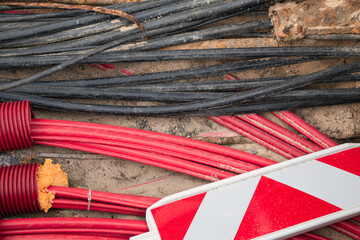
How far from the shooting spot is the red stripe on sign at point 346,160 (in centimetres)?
164

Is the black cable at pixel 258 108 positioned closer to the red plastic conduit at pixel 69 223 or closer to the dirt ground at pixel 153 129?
the dirt ground at pixel 153 129

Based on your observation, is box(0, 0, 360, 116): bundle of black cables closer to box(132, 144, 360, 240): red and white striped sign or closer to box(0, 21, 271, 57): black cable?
box(0, 21, 271, 57): black cable

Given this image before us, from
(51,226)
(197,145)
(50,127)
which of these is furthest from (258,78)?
(51,226)

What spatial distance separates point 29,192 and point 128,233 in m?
0.50

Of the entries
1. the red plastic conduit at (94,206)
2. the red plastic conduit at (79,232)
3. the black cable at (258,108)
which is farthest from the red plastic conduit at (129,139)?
the red plastic conduit at (79,232)

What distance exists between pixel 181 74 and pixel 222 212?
75 cm

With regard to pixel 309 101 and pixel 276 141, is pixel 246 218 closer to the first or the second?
pixel 276 141

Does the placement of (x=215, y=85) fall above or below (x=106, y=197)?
above

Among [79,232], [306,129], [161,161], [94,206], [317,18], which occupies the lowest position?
[79,232]

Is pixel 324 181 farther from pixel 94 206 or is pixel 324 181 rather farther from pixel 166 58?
pixel 94 206

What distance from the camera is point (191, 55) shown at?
1735 mm

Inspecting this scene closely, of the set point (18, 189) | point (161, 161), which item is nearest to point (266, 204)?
point (161, 161)

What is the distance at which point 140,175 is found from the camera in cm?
183

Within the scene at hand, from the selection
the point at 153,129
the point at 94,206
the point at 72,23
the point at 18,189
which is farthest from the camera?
the point at 153,129
